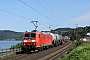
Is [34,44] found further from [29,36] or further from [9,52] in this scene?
[9,52]

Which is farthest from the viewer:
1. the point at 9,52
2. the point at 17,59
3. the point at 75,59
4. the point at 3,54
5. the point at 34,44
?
the point at 34,44

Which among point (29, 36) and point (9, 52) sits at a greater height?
point (29, 36)

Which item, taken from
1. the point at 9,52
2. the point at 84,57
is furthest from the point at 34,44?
the point at 84,57

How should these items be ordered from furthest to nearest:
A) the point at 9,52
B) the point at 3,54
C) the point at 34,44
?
the point at 34,44 < the point at 9,52 < the point at 3,54

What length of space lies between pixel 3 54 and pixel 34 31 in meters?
7.68

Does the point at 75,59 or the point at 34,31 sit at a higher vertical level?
the point at 34,31

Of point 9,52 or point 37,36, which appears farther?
point 37,36

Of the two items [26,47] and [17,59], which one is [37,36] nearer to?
[26,47]

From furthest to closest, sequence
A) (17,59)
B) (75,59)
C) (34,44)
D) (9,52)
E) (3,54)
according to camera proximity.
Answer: (34,44) → (9,52) → (3,54) → (17,59) → (75,59)

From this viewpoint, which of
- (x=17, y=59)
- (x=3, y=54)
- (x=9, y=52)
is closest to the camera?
(x=17, y=59)

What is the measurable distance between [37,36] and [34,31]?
3.08ft

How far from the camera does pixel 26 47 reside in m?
36.9

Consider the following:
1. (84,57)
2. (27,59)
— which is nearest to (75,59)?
(84,57)

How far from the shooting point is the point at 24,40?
37.7 metres
